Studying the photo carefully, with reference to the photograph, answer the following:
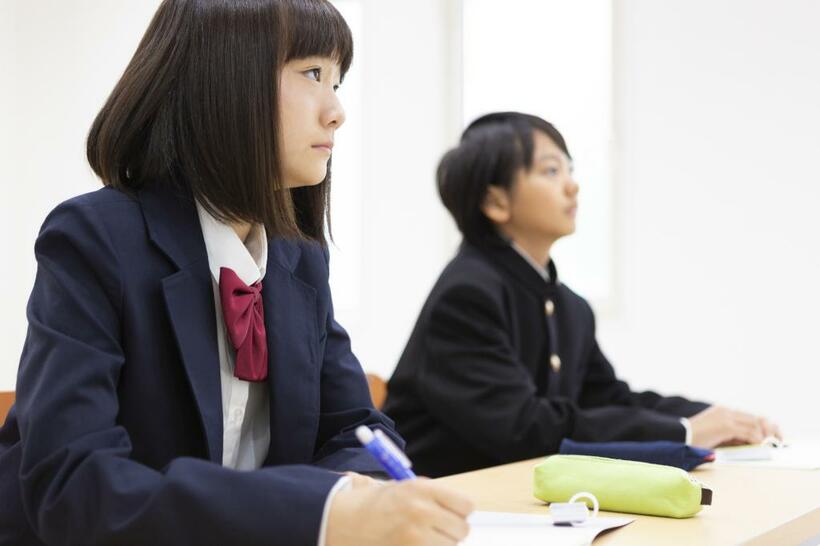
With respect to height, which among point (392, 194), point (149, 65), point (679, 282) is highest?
point (149, 65)

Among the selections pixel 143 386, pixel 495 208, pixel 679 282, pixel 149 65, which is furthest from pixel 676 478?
pixel 679 282

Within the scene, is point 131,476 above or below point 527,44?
below

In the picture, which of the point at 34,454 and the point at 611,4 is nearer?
the point at 34,454

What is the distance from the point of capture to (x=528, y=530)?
3.68 feet

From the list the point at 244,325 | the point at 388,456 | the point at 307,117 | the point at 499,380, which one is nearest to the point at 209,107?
the point at 307,117

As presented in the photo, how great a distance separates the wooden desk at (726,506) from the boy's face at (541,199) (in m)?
0.75

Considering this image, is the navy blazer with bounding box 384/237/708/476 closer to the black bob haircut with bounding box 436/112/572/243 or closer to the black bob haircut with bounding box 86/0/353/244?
the black bob haircut with bounding box 436/112/572/243

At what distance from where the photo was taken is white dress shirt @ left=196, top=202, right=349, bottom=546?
1.21 meters

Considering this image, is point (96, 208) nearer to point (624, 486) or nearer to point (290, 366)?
point (290, 366)

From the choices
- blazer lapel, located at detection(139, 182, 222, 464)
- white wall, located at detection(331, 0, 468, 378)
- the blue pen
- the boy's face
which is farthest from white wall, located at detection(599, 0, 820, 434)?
the blue pen

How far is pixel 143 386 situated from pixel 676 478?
2.08ft

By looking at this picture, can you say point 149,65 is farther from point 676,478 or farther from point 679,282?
point 679,282

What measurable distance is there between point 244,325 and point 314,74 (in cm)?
32

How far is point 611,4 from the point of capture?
4410 mm
